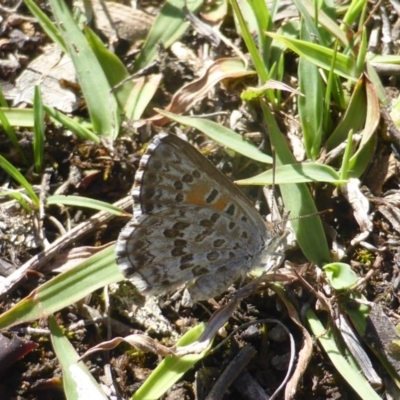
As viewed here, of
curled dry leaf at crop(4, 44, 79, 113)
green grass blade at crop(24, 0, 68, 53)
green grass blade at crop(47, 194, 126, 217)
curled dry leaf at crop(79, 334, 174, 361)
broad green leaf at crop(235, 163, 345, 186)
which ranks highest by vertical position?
green grass blade at crop(24, 0, 68, 53)

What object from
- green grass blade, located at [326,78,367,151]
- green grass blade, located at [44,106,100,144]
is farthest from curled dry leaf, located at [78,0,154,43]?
green grass blade, located at [326,78,367,151]

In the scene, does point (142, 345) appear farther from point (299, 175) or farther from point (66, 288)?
point (299, 175)

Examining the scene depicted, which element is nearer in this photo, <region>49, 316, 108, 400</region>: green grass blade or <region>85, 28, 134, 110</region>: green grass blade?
<region>49, 316, 108, 400</region>: green grass blade

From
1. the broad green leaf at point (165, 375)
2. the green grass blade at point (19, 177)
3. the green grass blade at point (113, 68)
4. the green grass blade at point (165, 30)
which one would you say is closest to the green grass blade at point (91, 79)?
the green grass blade at point (113, 68)

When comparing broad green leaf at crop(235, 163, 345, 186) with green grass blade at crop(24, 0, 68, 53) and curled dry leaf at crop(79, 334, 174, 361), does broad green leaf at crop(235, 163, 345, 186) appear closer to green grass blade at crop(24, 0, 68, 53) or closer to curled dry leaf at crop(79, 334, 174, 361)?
curled dry leaf at crop(79, 334, 174, 361)

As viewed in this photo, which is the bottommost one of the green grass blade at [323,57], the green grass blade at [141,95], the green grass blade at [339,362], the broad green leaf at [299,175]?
the green grass blade at [339,362]

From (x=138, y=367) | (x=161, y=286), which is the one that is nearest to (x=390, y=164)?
(x=161, y=286)

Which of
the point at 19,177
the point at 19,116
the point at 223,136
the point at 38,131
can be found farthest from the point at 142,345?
the point at 19,116

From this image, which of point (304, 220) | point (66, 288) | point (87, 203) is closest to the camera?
point (66, 288)

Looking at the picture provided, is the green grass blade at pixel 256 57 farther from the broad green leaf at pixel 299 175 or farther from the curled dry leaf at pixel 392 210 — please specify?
the curled dry leaf at pixel 392 210
